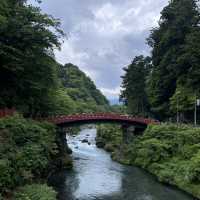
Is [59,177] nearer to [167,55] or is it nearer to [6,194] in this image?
[6,194]

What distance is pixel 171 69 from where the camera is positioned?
72.1 metres

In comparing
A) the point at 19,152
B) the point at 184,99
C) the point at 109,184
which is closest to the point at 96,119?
the point at 184,99

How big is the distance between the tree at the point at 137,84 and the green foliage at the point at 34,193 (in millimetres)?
56503

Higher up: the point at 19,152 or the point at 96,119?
the point at 96,119

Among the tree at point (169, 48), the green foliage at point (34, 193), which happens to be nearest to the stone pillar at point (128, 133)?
the tree at point (169, 48)

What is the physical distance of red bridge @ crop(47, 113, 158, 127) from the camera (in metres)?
61.2

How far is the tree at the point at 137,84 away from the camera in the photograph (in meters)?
87.0

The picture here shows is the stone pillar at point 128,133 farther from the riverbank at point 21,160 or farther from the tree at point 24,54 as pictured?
the riverbank at point 21,160

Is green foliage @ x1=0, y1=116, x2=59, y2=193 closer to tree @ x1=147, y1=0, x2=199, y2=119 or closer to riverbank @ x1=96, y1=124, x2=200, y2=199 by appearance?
riverbank @ x1=96, y1=124, x2=200, y2=199

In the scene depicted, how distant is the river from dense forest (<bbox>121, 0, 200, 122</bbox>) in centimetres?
1739

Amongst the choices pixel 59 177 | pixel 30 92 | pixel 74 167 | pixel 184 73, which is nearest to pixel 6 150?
pixel 59 177

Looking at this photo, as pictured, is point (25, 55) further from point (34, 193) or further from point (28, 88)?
point (34, 193)

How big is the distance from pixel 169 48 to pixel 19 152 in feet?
163

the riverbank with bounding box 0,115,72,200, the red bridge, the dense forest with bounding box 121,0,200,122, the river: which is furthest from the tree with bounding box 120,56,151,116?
the riverbank with bounding box 0,115,72,200
